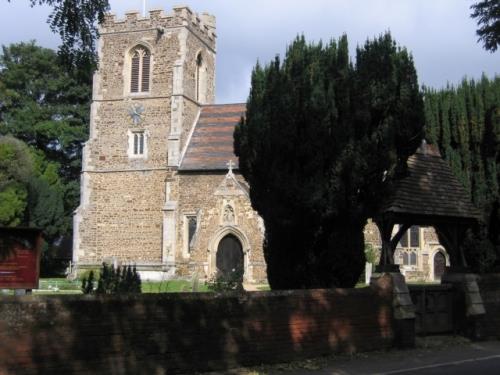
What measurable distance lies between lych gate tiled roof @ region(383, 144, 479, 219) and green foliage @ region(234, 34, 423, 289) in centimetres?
83

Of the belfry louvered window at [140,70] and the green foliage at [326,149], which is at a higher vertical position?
the belfry louvered window at [140,70]

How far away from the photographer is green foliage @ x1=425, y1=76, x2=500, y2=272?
52.3 ft

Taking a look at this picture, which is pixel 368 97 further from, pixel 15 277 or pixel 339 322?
pixel 15 277

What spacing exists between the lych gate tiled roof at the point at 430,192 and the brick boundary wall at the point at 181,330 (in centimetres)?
230

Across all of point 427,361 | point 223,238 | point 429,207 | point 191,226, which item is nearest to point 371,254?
point 223,238

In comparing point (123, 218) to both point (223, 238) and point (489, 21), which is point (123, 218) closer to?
point (223, 238)

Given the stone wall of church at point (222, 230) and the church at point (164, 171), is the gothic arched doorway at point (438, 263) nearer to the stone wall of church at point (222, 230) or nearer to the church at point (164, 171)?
the church at point (164, 171)

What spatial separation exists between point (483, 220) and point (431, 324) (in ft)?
10.9

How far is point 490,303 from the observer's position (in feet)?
47.3

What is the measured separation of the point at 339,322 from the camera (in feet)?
38.1

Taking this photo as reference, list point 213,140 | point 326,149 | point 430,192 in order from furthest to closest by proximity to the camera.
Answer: point 213,140, point 430,192, point 326,149

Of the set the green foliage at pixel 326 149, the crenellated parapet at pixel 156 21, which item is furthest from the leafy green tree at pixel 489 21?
the crenellated parapet at pixel 156 21

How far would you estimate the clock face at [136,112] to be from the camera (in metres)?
38.1

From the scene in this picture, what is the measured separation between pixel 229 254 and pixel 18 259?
72.0ft
